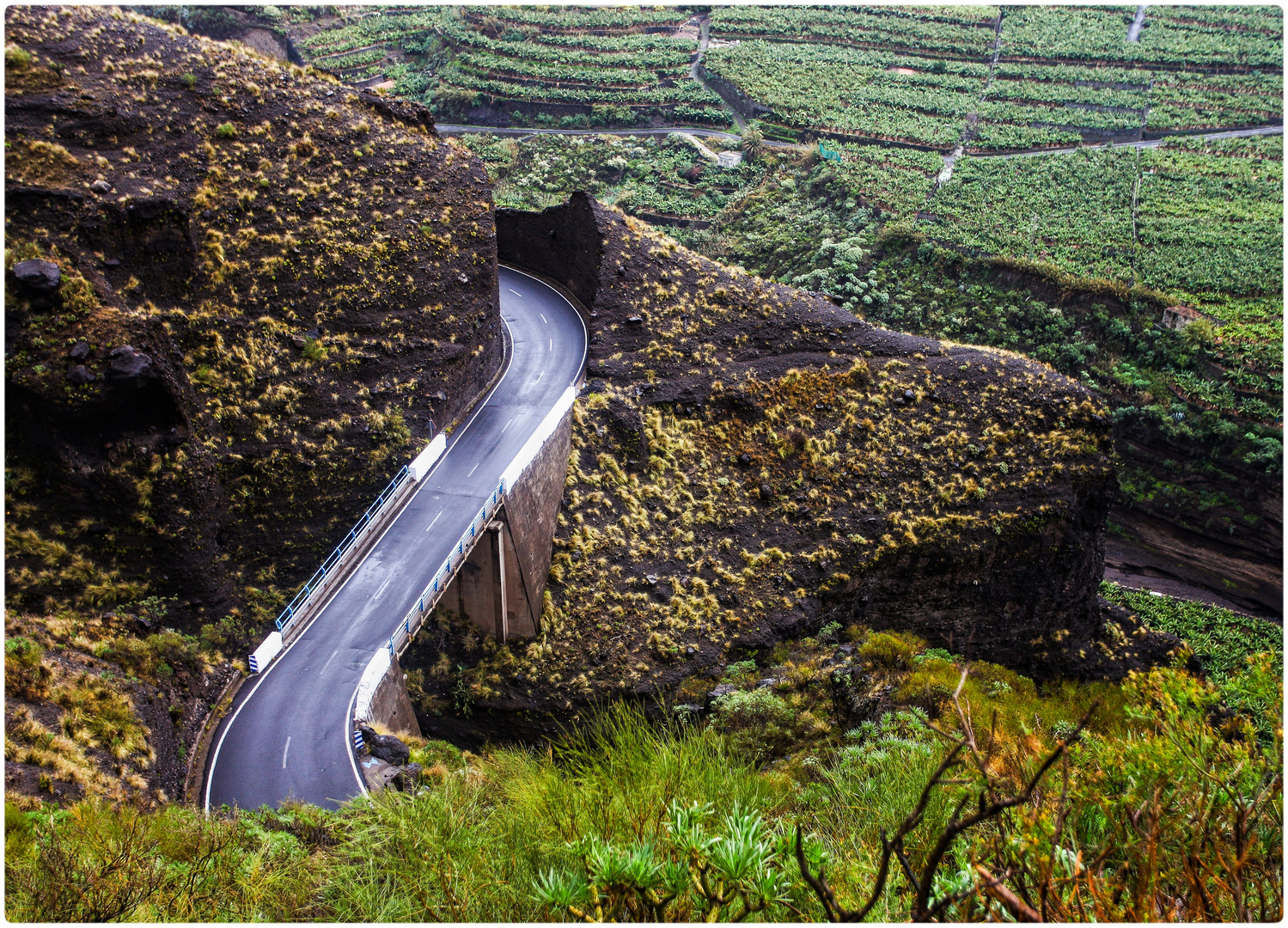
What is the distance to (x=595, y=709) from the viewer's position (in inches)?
911

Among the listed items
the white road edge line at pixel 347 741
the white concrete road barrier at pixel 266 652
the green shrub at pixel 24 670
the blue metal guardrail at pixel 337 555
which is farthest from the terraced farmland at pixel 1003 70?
the green shrub at pixel 24 670

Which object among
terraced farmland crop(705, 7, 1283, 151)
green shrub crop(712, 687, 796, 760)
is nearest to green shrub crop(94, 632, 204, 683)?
green shrub crop(712, 687, 796, 760)

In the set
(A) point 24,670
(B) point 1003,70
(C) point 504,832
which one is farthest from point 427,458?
(B) point 1003,70

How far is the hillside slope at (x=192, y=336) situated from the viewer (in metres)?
19.8

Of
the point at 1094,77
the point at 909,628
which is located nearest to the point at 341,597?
the point at 909,628

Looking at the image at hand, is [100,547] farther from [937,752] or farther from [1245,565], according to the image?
[1245,565]

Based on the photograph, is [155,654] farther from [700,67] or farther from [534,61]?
[700,67]

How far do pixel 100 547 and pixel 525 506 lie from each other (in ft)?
36.9

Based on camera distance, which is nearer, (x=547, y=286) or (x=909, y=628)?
(x=909, y=628)

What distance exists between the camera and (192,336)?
23453 mm

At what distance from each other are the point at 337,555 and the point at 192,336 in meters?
7.67

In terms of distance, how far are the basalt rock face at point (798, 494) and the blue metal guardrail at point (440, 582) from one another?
3.37 meters

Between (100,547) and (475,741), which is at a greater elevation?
(100,547)

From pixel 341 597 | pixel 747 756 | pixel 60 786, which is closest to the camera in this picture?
pixel 60 786
